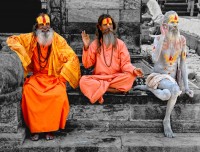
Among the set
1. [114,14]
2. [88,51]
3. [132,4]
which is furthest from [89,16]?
[88,51]

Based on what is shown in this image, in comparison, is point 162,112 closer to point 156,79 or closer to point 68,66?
point 156,79

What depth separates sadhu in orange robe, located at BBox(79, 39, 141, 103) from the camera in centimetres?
568

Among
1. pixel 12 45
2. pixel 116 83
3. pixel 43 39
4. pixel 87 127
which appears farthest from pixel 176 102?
pixel 12 45

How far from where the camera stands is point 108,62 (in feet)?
19.6

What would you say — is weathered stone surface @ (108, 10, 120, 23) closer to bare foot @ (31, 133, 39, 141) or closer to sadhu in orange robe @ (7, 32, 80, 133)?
sadhu in orange robe @ (7, 32, 80, 133)

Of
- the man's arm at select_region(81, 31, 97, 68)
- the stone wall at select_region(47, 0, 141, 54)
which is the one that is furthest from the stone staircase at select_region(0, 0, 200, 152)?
the stone wall at select_region(47, 0, 141, 54)

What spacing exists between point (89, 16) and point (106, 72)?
1936mm

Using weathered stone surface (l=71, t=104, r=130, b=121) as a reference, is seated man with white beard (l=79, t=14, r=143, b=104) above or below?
Answer: above

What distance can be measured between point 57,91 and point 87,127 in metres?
0.83

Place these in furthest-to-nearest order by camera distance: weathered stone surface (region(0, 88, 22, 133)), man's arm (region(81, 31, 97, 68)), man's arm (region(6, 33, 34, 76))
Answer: man's arm (region(81, 31, 97, 68)) → man's arm (region(6, 33, 34, 76)) → weathered stone surface (region(0, 88, 22, 133))

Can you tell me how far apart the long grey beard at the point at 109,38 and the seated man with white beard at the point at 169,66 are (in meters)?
0.67

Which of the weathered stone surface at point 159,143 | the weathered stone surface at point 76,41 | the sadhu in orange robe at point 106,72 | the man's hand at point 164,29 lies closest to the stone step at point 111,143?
the weathered stone surface at point 159,143

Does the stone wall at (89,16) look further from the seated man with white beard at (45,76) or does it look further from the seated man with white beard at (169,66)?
the seated man with white beard at (169,66)

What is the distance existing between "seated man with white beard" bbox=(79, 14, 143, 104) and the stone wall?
60.4 inches
